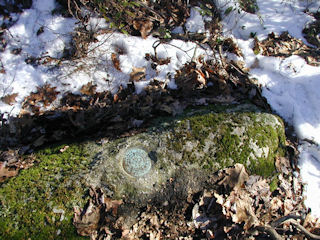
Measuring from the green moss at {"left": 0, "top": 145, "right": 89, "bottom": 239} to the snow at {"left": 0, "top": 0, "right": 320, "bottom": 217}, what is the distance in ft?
5.00

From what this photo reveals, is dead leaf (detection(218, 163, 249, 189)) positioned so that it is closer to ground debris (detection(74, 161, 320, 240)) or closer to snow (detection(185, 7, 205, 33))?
ground debris (detection(74, 161, 320, 240))

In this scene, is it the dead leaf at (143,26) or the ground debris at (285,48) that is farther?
the ground debris at (285,48)

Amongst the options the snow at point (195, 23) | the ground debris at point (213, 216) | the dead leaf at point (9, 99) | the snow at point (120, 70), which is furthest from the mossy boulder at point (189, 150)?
the snow at point (195, 23)

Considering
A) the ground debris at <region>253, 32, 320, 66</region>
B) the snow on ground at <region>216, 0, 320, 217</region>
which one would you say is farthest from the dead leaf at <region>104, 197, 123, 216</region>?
the ground debris at <region>253, 32, 320, 66</region>

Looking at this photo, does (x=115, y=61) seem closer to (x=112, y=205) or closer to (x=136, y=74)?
(x=136, y=74)

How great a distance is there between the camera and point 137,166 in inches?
118

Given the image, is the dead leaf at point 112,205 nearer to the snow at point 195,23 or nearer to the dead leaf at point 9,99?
the dead leaf at point 9,99

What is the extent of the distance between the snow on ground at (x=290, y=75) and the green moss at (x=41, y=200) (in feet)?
11.2

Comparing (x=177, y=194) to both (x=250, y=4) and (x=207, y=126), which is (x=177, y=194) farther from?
(x=250, y=4)

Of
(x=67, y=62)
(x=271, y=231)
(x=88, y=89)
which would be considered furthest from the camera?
(x=67, y=62)

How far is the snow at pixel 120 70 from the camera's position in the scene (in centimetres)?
407

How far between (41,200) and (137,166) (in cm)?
117

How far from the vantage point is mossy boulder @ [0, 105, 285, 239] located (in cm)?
262

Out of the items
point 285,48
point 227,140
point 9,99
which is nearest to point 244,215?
point 227,140
